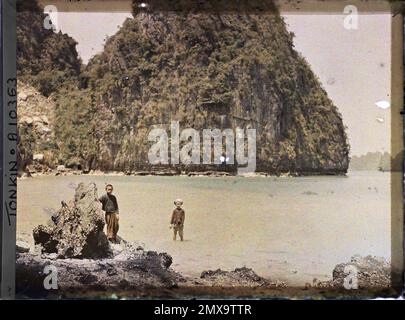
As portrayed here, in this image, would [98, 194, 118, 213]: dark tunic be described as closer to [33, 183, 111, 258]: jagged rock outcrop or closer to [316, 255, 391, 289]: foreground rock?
[33, 183, 111, 258]: jagged rock outcrop

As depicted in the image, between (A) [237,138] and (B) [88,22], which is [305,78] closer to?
(A) [237,138]

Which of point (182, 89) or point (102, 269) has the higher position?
point (182, 89)

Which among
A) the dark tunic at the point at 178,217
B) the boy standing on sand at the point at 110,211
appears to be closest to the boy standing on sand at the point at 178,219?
the dark tunic at the point at 178,217

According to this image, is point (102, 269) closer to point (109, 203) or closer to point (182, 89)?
point (109, 203)

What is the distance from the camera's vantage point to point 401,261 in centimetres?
431

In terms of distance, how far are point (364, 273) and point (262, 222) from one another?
873 millimetres

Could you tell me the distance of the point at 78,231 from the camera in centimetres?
434

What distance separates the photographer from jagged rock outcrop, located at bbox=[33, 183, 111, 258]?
14.2 feet

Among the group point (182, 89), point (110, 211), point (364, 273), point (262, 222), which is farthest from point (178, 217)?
point (364, 273)

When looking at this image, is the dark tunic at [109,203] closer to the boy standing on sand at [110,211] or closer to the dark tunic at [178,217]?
the boy standing on sand at [110,211]

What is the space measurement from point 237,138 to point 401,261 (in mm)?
1558

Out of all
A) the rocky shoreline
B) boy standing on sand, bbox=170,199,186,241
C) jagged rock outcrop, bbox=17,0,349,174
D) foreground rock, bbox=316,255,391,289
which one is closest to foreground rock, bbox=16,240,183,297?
the rocky shoreline

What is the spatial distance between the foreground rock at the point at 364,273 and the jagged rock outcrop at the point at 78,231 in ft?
5.67

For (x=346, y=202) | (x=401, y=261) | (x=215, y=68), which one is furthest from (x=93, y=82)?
(x=401, y=261)
